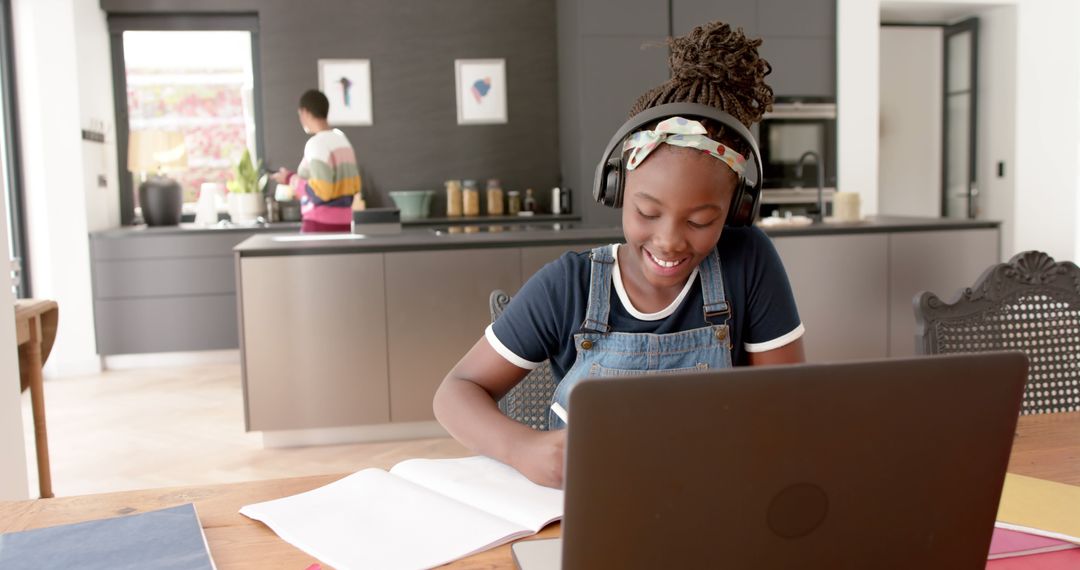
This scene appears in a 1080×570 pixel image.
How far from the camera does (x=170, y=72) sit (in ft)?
18.8

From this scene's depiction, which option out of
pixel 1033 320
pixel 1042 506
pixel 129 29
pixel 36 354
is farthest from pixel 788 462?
pixel 129 29

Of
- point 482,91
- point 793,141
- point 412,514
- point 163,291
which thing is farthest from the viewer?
point 482,91

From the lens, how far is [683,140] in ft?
3.41

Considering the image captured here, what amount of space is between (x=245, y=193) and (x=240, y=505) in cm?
490

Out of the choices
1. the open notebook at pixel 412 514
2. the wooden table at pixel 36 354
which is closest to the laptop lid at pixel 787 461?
the open notebook at pixel 412 514

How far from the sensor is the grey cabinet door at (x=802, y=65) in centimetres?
546

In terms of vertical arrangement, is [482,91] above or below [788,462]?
above

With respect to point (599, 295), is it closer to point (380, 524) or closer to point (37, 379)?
point (380, 524)

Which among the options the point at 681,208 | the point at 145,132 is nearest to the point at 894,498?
the point at 681,208

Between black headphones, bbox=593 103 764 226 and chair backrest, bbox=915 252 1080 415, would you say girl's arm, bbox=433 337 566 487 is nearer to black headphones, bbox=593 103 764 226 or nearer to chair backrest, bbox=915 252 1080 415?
black headphones, bbox=593 103 764 226

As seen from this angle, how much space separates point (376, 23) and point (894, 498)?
5.68 meters

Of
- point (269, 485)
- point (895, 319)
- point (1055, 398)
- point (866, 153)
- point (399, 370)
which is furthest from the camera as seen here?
point (866, 153)

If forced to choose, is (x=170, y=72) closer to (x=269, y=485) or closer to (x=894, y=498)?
(x=269, y=485)

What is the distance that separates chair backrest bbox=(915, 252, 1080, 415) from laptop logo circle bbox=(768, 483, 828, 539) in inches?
38.7
